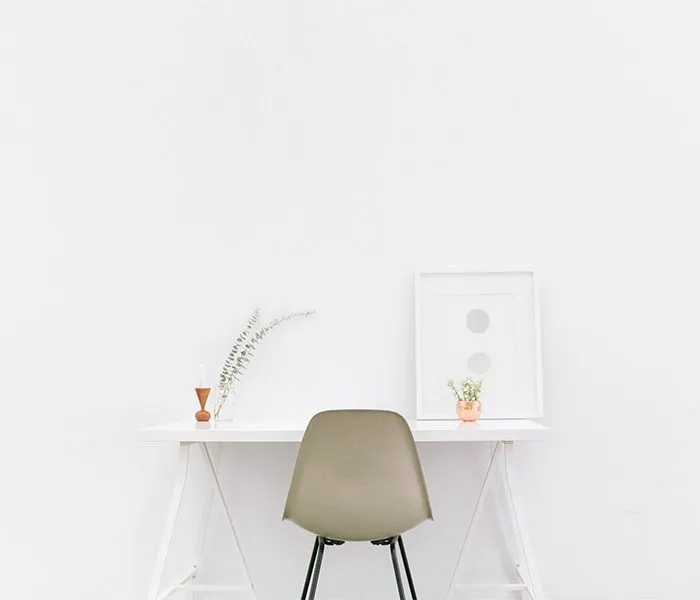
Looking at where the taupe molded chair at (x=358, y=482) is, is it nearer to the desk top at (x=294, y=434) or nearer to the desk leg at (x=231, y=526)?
the desk top at (x=294, y=434)

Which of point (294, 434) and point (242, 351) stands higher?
point (242, 351)

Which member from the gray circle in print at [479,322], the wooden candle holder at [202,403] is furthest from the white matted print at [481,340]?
the wooden candle holder at [202,403]

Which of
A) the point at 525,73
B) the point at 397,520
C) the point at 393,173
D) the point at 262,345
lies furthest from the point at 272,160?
the point at 397,520

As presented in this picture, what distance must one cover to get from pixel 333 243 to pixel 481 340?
72 cm

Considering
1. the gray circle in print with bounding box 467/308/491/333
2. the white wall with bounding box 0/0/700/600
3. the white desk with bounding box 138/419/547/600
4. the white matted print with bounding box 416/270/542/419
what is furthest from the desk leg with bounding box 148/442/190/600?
the gray circle in print with bounding box 467/308/491/333

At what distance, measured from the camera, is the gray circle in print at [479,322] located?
2707 mm

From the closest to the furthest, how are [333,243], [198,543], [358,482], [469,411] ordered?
[358,482], [469,411], [198,543], [333,243]

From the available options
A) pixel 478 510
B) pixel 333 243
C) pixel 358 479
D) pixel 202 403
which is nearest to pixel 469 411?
pixel 478 510

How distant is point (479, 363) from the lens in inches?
106

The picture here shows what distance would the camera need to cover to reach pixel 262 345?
2781 mm

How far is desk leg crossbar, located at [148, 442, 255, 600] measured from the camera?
2229mm

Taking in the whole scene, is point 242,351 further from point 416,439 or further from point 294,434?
point 416,439

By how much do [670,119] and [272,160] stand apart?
65.1 inches

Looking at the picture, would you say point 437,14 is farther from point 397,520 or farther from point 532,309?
point 397,520
